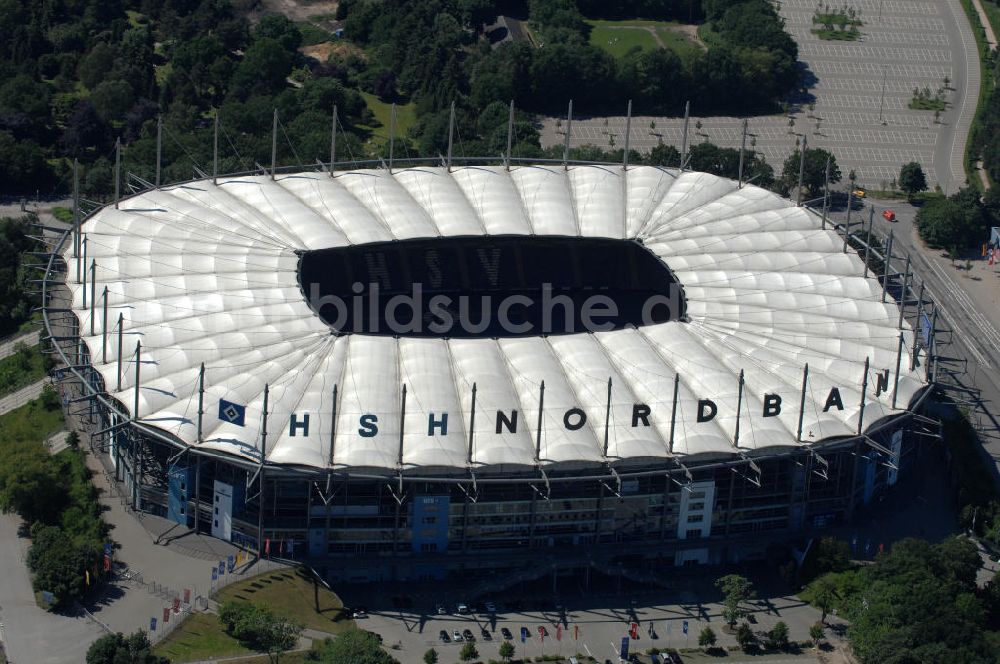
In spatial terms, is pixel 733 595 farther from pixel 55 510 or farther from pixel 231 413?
pixel 55 510

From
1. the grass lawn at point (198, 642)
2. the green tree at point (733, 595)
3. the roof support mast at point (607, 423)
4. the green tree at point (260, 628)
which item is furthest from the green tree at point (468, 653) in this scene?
the green tree at point (733, 595)

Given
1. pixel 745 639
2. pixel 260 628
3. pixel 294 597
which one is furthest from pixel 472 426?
pixel 745 639

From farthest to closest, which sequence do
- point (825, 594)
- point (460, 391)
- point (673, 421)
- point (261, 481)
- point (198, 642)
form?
point (460, 391), point (673, 421), point (825, 594), point (261, 481), point (198, 642)

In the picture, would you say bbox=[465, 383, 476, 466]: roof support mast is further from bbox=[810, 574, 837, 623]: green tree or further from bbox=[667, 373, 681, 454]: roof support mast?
bbox=[810, 574, 837, 623]: green tree

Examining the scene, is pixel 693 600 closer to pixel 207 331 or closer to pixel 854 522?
pixel 854 522

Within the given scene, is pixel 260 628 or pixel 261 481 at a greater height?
pixel 261 481

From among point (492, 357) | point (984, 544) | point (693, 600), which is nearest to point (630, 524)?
point (693, 600)

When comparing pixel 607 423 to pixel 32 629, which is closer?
pixel 32 629
